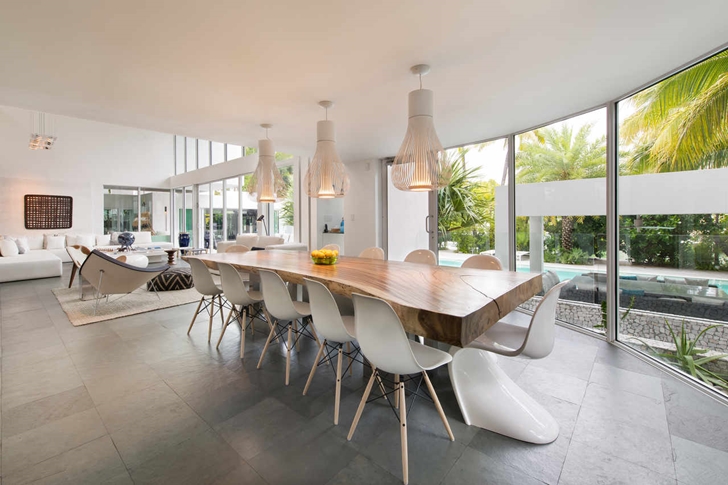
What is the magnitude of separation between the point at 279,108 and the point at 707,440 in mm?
3876

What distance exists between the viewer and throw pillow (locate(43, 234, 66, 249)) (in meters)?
7.94

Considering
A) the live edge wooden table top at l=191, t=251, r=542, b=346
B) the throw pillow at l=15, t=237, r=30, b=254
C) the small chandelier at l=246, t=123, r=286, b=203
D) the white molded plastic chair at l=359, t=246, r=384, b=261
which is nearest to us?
the live edge wooden table top at l=191, t=251, r=542, b=346

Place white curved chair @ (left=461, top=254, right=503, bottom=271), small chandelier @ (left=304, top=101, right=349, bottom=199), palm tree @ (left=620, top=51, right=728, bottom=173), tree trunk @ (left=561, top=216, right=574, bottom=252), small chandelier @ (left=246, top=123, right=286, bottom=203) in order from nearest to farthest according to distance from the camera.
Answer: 1. palm tree @ (left=620, top=51, right=728, bottom=173)
2. white curved chair @ (left=461, top=254, right=503, bottom=271)
3. small chandelier @ (left=304, top=101, right=349, bottom=199)
4. tree trunk @ (left=561, top=216, right=574, bottom=252)
5. small chandelier @ (left=246, top=123, right=286, bottom=203)

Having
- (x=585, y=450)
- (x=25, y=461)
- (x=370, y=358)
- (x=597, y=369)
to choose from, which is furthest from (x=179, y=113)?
(x=597, y=369)

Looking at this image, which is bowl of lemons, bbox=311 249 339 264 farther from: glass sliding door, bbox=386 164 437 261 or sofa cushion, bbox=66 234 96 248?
sofa cushion, bbox=66 234 96 248

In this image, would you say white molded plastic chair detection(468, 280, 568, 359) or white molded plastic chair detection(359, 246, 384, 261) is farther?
white molded plastic chair detection(359, 246, 384, 261)

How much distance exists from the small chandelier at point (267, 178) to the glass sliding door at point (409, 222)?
229 centimetres

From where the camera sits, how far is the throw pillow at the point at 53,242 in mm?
7941

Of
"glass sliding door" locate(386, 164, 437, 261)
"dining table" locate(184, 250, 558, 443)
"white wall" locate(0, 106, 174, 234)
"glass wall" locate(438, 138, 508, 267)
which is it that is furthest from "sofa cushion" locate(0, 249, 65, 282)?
"glass wall" locate(438, 138, 508, 267)

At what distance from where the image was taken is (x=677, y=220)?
7.94 feet

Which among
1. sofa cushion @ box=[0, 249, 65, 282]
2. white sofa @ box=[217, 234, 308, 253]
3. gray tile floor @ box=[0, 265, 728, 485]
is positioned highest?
white sofa @ box=[217, 234, 308, 253]

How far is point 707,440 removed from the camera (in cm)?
168

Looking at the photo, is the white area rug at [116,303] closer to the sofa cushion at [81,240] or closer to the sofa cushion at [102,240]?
the sofa cushion at [81,240]

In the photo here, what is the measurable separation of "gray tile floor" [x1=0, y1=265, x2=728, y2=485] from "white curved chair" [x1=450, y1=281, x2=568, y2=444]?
0.27 feet
